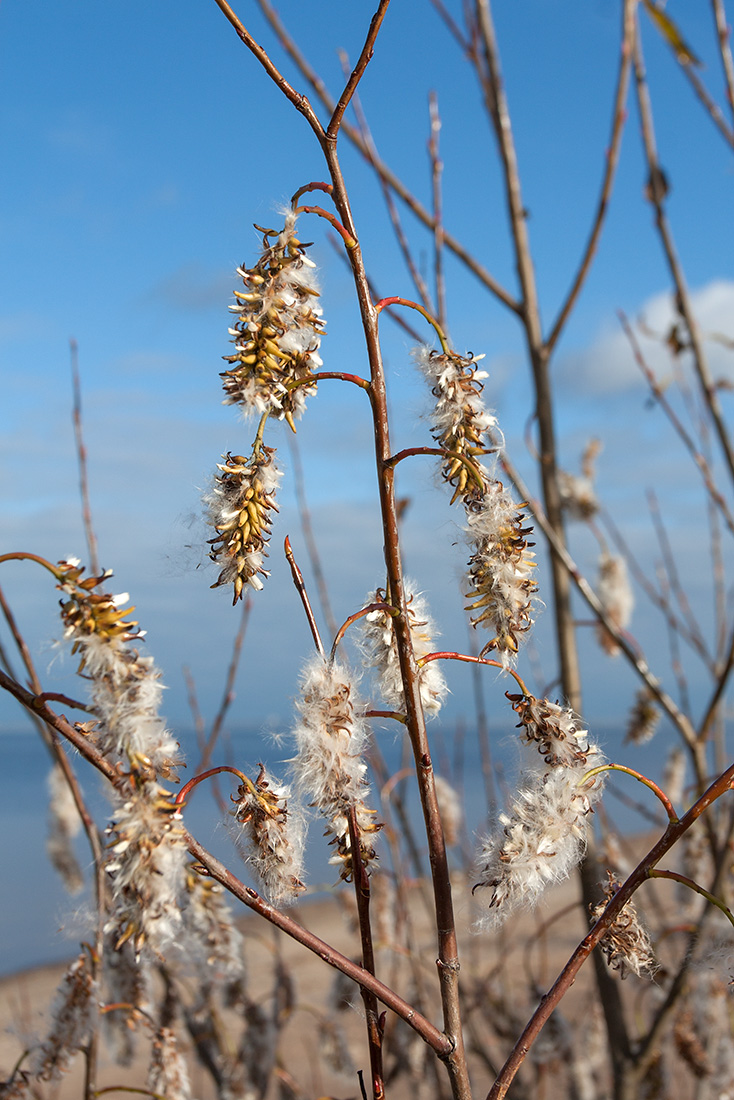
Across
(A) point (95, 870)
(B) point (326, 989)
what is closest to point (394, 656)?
(A) point (95, 870)

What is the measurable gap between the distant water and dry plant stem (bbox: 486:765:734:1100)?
0.14 meters

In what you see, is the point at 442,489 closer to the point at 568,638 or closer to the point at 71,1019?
the point at 71,1019

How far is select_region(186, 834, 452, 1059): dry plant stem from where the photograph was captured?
2.37 feet

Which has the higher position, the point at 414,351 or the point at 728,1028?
the point at 414,351

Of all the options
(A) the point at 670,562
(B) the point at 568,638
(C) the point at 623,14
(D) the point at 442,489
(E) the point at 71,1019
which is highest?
(C) the point at 623,14

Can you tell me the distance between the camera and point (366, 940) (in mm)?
836

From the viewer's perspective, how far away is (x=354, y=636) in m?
0.88

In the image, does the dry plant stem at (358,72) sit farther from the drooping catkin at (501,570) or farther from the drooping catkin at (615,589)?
the drooping catkin at (615,589)

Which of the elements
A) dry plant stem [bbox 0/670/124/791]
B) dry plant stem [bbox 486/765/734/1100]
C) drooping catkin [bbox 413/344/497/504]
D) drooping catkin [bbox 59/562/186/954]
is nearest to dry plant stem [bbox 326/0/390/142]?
drooping catkin [bbox 413/344/497/504]

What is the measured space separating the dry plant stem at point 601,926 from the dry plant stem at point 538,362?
1.28m

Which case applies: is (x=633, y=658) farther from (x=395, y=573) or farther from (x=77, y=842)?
(x=77, y=842)

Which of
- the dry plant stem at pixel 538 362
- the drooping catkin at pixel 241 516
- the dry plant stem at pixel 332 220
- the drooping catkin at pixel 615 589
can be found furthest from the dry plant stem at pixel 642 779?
the drooping catkin at pixel 615 589

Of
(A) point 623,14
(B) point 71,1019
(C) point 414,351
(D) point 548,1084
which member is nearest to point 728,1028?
(B) point 71,1019

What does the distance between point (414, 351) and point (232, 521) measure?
279 mm
